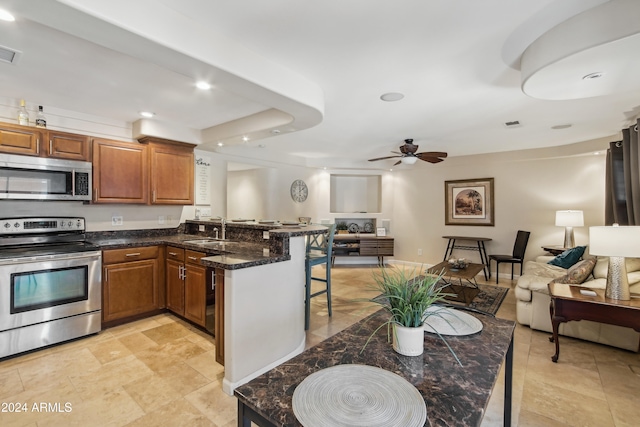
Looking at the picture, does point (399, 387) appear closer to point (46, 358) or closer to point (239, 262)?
point (239, 262)

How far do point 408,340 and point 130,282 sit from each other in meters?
3.24

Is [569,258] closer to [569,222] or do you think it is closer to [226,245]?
[569,222]

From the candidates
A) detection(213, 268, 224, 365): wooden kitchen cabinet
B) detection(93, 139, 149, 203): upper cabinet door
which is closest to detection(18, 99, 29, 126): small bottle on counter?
detection(93, 139, 149, 203): upper cabinet door

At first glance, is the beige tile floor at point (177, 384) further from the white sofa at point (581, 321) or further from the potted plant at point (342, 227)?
the potted plant at point (342, 227)

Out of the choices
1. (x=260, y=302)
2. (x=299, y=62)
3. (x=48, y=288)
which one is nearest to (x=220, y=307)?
(x=260, y=302)

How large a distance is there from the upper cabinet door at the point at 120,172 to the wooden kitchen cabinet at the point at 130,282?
2.29 feet

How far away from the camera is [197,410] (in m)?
1.90

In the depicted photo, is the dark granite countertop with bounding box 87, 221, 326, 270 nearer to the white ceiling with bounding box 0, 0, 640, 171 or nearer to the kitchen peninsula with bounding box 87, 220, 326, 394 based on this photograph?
the kitchen peninsula with bounding box 87, 220, 326, 394

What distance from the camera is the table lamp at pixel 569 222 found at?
4684 mm

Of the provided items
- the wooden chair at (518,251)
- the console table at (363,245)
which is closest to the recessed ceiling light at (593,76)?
the wooden chair at (518,251)

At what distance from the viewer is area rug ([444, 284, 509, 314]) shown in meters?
3.70

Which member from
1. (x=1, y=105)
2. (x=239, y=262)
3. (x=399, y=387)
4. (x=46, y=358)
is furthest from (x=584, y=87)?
(x=1, y=105)

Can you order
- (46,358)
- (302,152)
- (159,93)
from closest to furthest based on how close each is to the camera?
1. (46,358)
2. (159,93)
3. (302,152)

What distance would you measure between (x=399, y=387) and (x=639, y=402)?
241 cm
